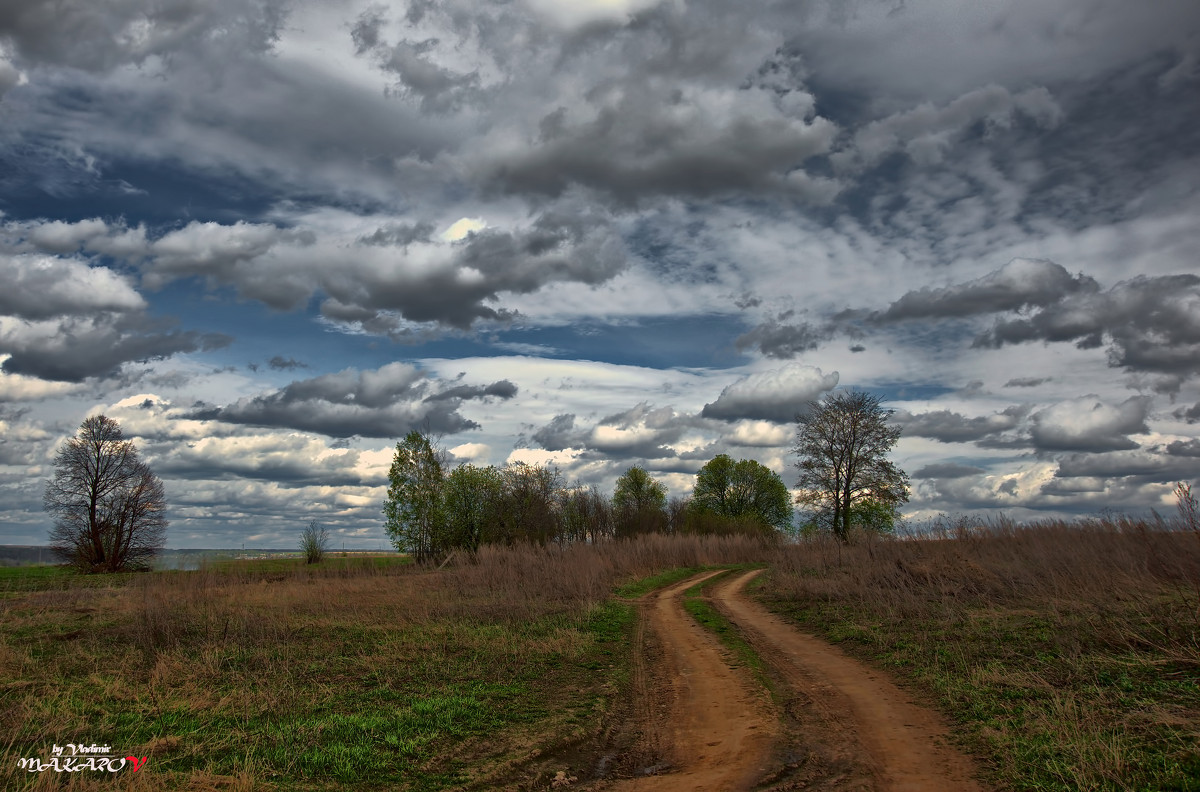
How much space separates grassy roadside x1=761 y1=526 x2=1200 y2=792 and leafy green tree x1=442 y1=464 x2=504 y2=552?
4005 centimetres

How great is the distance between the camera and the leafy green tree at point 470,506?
5653cm

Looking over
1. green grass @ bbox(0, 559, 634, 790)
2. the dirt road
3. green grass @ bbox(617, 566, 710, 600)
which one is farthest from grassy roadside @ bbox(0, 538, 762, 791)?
green grass @ bbox(617, 566, 710, 600)

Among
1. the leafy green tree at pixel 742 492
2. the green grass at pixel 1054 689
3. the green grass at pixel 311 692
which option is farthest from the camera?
the leafy green tree at pixel 742 492

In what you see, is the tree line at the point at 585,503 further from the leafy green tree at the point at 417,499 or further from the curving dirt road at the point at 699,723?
the curving dirt road at the point at 699,723

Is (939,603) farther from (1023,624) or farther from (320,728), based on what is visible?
(320,728)

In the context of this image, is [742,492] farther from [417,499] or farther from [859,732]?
[859,732]

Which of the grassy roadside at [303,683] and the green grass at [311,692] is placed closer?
the grassy roadside at [303,683]

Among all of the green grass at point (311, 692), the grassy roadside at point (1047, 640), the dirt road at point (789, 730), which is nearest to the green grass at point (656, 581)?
the grassy roadside at point (1047, 640)

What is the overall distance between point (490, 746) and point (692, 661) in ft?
18.4

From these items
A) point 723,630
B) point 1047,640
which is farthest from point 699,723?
point 723,630

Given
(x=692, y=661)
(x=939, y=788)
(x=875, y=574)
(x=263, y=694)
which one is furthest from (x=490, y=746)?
(x=875, y=574)

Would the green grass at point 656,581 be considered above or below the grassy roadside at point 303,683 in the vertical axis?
below

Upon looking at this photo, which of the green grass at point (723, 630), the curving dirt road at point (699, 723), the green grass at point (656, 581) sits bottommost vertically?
the green grass at point (656, 581)

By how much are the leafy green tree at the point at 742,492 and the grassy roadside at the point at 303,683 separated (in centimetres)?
6095
